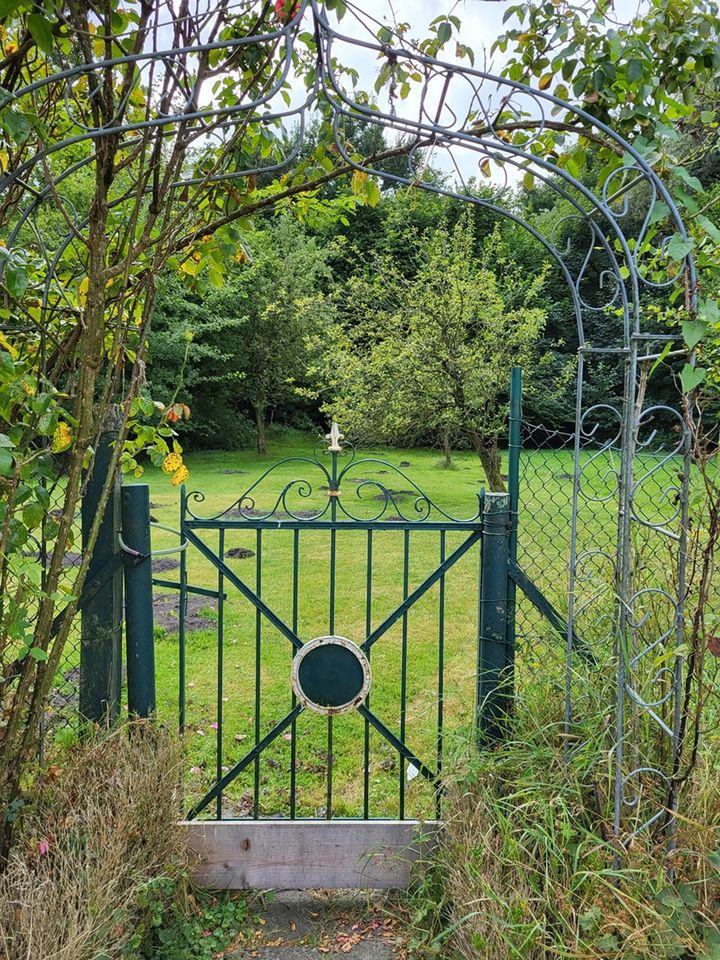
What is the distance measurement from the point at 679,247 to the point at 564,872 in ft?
5.02

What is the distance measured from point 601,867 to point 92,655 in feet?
5.28

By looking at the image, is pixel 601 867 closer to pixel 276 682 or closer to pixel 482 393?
pixel 276 682

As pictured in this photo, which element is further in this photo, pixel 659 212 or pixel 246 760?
pixel 246 760

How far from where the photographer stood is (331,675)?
223cm

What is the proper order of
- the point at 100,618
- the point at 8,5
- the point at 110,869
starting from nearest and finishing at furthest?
the point at 8,5 → the point at 110,869 → the point at 100,618

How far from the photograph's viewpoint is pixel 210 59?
1.96 meters

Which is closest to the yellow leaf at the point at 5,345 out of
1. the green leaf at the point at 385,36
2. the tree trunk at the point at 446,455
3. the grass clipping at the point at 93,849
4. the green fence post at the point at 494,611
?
the grass clipping at the point at 93,849

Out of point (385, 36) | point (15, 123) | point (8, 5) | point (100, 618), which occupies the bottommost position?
point (100, 618)

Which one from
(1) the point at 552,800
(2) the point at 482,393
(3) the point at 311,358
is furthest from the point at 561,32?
(3) the point at 311,358

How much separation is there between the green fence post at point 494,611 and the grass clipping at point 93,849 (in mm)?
1010

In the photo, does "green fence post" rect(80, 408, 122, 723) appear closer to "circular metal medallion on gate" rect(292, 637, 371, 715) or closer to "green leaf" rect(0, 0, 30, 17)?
"circular metal medallion on gate" rect(292, 637, 371, 715)

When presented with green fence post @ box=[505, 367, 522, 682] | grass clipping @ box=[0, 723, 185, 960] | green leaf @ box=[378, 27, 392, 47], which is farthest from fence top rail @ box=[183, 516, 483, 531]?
green leaf @ box=[378, 27, 392, 47]

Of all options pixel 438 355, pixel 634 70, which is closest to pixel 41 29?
pixel 634 70

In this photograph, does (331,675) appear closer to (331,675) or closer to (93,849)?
(331,675)
